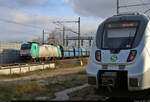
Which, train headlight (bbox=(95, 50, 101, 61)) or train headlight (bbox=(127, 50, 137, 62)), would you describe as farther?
train headlight (bbox=(95, 50, 101, 61))

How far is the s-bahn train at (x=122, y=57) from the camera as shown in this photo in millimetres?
6399

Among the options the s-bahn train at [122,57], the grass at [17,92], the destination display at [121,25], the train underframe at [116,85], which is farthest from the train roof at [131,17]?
the grass at [17,92]

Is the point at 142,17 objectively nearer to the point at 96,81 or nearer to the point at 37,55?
the point at 96,81

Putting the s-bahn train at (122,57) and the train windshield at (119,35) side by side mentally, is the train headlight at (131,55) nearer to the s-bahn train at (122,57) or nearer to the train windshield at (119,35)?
the s-bahn train at (122,57)

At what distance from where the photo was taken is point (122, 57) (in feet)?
22.0

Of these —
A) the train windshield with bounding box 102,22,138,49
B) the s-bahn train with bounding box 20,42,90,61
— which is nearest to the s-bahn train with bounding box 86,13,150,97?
the train windshield with bounding box 102,22,138,49

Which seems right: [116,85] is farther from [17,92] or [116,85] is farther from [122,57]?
[17,92]

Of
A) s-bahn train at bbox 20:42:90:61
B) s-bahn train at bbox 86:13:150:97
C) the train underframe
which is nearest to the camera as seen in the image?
s-bahn train at bbox 86:13:150:97

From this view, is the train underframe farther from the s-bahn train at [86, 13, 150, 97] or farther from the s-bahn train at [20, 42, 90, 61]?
the s-bahn train at [20, 42, 90, 61]

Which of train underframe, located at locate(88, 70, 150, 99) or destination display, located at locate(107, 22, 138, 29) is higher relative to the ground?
destination display, located at locate(107, 22, 138, 29)

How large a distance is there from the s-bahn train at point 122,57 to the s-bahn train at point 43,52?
26.1 metres

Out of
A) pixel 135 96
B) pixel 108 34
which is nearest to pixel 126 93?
pixel 135 96

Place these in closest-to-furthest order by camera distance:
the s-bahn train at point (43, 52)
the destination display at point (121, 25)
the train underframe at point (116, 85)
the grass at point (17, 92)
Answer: the train underframe at point (116, 85) → the destination display at point (121, 25) → the grass at point (17, 92) → the s-bahn train at point (43, 52)

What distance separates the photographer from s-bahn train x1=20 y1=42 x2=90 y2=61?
32.8 meters
